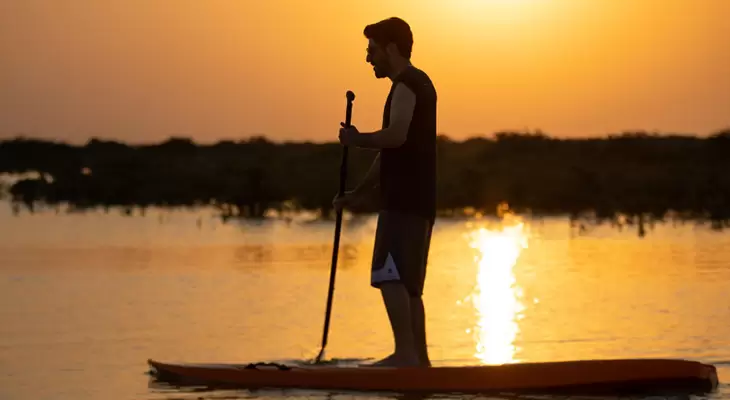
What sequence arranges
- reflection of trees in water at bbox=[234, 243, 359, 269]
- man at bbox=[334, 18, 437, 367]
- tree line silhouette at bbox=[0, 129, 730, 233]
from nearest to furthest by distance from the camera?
man at bbox=[334, 18, 437, 367] → reflection of trees in water at bbox=[234, 243, 359, 269] → tree line silhouette at bbox=[0, 129, 730, 233]

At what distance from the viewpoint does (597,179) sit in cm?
4544

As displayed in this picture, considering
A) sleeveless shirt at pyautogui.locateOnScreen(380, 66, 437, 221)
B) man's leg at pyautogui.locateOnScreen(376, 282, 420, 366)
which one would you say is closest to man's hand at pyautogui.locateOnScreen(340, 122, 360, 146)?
sleeveless shirt at pyautogui.locateOnScreen(380, 66, 437, 221)

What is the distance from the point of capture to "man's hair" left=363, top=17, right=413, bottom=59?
11211 millimetres

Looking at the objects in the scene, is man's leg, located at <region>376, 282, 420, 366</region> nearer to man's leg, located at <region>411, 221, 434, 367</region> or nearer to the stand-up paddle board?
man's leg, located at <region>411, 221, 434, 367</region>

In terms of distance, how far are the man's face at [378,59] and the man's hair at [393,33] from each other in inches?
1.4

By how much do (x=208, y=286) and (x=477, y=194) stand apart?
2436 cm

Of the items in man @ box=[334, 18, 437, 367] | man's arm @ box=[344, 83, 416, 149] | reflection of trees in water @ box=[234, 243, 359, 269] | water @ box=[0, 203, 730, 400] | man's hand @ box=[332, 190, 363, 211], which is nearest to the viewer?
man's arm @ box=[344, 83, 416, 149]

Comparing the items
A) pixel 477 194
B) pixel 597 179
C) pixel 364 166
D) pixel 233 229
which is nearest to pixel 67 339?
pixel 233 229

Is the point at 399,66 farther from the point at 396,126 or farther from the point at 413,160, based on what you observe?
the point at 413,160

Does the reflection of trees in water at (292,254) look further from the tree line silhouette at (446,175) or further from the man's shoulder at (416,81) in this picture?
the man's shoulder at (416,81)

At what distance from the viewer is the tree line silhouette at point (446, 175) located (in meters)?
39.2

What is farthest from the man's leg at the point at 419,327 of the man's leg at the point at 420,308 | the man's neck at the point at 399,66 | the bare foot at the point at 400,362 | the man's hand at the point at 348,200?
the man's neck at the point at 399,66

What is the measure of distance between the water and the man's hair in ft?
7.83

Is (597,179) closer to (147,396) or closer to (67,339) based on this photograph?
(67,339)
